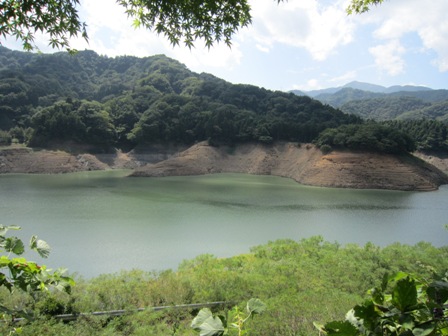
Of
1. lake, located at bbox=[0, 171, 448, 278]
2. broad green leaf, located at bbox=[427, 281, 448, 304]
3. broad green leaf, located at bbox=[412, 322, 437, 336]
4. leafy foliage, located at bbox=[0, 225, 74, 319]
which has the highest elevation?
broad green leaf, located at bbox=[427, 281, 448, 304]

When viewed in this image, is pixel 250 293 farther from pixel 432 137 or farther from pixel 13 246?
pixel 432 137

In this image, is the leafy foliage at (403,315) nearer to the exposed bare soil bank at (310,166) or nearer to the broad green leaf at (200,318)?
the broad green leaf at (200,318)

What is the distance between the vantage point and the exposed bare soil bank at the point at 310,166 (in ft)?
98.6

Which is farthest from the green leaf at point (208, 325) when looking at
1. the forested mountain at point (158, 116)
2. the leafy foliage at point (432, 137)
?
the leafy foliage at point (432, 137)

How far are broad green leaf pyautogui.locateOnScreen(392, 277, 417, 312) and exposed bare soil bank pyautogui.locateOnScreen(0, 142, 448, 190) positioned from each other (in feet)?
102

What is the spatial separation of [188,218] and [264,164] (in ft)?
79.5

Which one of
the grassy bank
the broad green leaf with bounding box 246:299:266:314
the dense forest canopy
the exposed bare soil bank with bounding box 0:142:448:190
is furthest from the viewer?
the dense forest canopy

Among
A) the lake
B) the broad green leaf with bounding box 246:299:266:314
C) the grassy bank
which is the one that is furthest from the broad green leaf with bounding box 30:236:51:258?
the lake

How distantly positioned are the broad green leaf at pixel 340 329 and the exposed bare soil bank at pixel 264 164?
102 feet

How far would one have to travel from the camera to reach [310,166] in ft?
113

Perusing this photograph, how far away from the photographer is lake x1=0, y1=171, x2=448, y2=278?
12.0 m

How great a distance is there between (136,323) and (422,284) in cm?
498

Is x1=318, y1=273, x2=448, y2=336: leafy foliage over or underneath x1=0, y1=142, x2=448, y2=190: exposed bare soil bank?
over

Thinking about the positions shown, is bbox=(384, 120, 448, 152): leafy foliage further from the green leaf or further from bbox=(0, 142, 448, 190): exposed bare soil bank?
the green leaf
